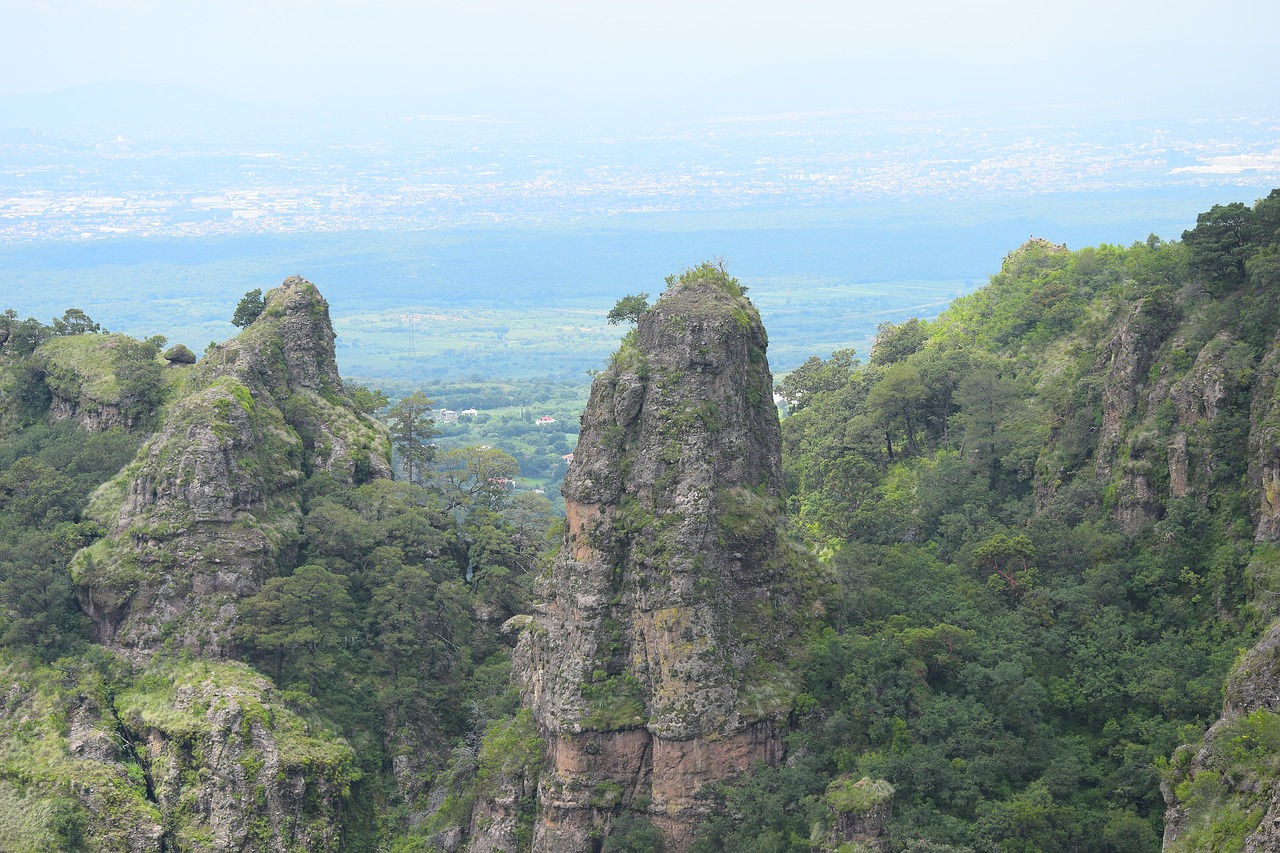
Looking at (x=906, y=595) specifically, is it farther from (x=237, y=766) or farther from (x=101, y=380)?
(x=101, y=380)

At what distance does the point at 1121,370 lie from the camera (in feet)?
184

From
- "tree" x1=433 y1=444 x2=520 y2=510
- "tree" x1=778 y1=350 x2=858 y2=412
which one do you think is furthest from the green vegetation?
"tree" x1=778 y1=350 x2=858 y2=412

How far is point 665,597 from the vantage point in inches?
1848

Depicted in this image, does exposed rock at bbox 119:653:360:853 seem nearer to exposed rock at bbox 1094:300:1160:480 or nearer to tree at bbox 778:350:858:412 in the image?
exposed rock at bbox 1094:300:1160:480

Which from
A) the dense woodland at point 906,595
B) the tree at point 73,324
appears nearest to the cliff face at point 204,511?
the dense woodland at point 906,595

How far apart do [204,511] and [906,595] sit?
88.5 feet

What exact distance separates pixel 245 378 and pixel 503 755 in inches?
947

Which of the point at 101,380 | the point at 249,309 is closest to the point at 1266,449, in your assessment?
the point at 249,309

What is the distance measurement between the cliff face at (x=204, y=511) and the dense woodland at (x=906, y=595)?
1232mm

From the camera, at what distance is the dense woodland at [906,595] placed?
4441 centimetres

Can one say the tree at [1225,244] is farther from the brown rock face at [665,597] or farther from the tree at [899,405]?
the tree at [899,405]

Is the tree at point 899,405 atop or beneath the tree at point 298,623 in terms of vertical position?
atop

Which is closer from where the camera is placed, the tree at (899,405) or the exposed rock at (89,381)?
the exposed rock at (89,381)

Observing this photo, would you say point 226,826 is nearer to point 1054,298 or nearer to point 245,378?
point 245,378
